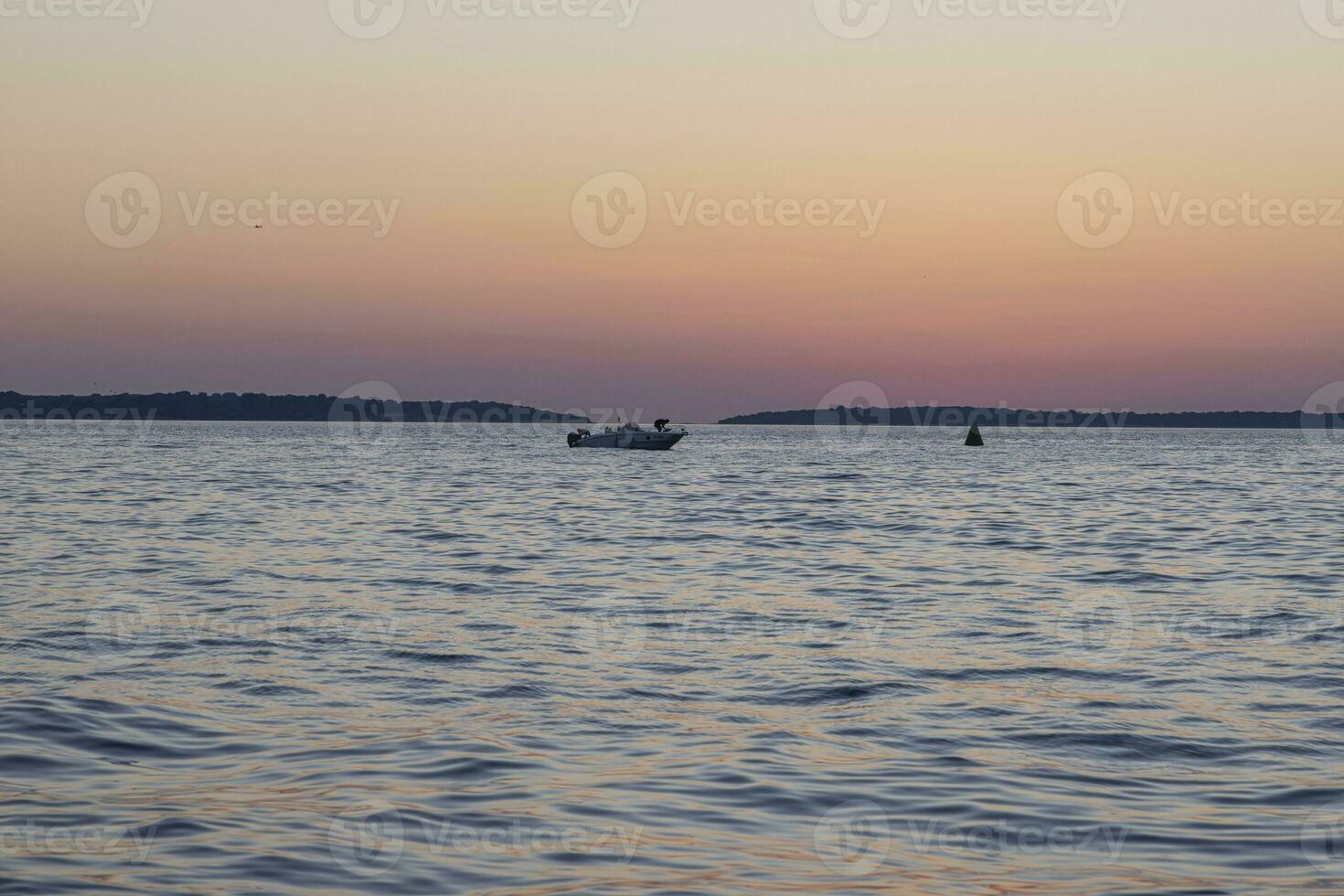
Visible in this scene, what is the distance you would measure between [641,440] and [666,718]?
113 meters

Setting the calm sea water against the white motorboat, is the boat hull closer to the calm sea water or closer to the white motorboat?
the white motorboat

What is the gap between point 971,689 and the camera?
635 inches

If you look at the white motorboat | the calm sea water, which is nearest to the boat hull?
the white motorboat

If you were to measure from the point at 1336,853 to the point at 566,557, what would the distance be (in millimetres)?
24376

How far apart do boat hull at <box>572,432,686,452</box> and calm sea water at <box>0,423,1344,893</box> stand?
3521 inches

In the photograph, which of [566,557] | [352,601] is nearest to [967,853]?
[352,601]

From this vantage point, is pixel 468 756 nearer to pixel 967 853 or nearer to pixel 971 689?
pixel 967 853

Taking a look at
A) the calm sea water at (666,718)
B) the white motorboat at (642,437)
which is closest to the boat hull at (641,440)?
the white motorboat at (642,437)

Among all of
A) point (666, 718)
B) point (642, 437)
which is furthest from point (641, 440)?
point (666, 718)

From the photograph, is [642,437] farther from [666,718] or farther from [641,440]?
[666,718]

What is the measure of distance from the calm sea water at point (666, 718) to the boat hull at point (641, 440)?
89.4m

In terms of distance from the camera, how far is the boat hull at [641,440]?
12500 cm

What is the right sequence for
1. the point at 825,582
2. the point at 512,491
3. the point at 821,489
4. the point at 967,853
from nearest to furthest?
the point at 967,853, the point at 825,582, the point at 512,491, the point at 821,489

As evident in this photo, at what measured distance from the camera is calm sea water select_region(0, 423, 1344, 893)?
9648mm
